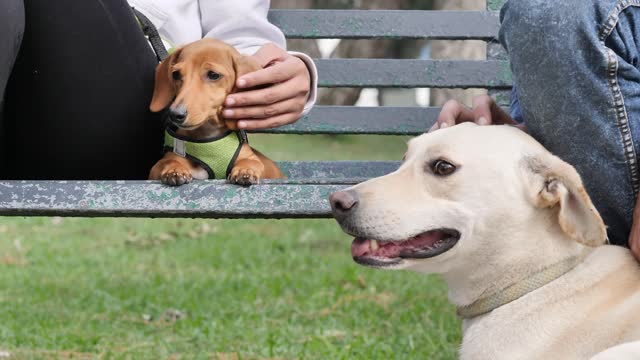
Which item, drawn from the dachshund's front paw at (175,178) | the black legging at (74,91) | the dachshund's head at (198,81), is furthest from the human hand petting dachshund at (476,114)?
the black legging at (74,91)

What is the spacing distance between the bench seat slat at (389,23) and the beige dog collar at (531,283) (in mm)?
1303

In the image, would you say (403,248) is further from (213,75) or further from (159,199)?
(213,75)

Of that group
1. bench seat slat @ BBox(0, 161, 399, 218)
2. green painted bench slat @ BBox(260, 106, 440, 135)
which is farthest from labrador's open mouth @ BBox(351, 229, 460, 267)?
green painted bench slat @ BBox(260, 106, 440, 135)

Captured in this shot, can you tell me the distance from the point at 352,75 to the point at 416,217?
1332 millimetres

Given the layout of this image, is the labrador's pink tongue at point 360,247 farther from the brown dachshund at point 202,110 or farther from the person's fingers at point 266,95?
the person's fingers at point 266,95

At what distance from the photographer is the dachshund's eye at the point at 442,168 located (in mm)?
2299

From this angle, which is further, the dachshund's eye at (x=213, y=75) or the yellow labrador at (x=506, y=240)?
the dachshund's eye at (x=213, y=75)

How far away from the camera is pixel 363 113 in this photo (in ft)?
11.3

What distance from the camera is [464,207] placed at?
226cm

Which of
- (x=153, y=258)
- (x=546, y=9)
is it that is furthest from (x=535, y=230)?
(x=153, y=258)

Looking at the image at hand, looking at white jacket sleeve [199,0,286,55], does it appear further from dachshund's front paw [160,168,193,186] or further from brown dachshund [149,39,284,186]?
dachshund's front paw [160,168,193,186]

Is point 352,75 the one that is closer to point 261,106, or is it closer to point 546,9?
point 261,106

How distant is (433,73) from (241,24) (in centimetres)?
75

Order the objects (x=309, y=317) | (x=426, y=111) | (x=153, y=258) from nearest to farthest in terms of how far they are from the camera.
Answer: (x=426, y=111)
(x=309, y=317)
(x=153, y=258)
